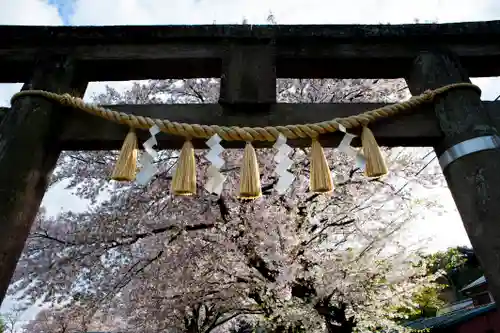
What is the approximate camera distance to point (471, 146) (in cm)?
167

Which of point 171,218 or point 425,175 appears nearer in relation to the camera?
point 171,218

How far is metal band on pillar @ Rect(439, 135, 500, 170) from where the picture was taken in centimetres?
166

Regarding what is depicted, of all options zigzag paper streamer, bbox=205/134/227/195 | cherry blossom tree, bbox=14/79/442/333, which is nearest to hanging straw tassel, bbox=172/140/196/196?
zigzag paper streamer, bbox=205/134/227/195

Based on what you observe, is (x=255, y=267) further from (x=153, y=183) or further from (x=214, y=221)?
(x=153, y=183)

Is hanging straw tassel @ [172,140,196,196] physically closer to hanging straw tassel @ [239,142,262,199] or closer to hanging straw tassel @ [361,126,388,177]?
hanging straw tassel @ [239,142,262,199]

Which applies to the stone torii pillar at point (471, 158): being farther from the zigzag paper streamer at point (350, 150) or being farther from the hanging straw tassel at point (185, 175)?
the hanging straw tassel at point (185, 175)

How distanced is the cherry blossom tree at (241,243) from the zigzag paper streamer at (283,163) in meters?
3.86

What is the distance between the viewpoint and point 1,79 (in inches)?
85.2

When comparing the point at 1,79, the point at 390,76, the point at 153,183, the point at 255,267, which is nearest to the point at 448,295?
the point at 255,267

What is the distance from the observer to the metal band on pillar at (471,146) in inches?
65.5

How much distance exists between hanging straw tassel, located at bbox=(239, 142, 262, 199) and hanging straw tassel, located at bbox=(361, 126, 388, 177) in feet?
1.71

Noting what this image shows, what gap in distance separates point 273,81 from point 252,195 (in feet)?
2.21

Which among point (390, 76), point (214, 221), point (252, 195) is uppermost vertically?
point (214, 221)

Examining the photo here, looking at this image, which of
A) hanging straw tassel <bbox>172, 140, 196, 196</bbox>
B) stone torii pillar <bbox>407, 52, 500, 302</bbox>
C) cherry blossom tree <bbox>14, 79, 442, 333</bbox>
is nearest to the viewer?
stone torii pillar <bbox>407, 52, 500, 302</bbox>
